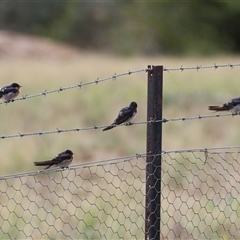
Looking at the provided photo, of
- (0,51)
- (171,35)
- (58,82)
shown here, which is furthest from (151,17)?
(58,82)

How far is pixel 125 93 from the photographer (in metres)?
17.6

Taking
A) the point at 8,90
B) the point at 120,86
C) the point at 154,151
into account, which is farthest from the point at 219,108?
the point at 120,86

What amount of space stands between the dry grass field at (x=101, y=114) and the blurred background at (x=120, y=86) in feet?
0.06

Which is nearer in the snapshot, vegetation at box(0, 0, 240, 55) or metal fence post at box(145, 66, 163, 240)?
metal fence post at box(145, 66, 163, 240)

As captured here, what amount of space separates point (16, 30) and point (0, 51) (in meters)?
16.2

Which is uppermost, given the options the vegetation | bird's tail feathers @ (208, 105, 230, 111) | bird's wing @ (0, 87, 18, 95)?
the vegetation

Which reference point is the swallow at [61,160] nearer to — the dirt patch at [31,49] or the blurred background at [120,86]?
the blurred background at [120,86]

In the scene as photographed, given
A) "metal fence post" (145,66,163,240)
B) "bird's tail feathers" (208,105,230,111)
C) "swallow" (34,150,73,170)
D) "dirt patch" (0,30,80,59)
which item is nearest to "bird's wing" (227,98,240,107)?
"bird's tail feathers" (208,105,230,111)

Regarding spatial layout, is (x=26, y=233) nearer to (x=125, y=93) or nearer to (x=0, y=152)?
(x=0, y=152)

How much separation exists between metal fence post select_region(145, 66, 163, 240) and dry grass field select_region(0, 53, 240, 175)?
19.6ft

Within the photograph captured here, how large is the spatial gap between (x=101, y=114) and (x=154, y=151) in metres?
10.6

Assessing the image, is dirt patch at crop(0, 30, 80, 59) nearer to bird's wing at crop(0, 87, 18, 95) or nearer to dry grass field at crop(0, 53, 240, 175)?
dry grass field at crop(0, 53, 240, 175)

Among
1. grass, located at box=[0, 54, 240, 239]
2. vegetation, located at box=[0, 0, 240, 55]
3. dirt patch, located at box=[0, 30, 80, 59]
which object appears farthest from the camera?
vegetation, located at box=[0, 0, 240, 55]

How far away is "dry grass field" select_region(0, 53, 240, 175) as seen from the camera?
11789 mm
